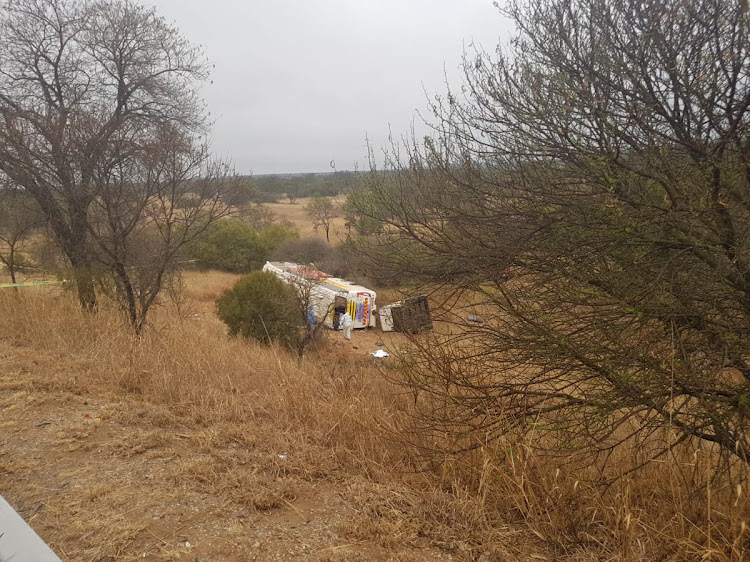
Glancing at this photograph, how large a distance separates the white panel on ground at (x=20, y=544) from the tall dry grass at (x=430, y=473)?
1.52 metres

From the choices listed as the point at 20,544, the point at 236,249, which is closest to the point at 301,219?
Result: the point at 236,249

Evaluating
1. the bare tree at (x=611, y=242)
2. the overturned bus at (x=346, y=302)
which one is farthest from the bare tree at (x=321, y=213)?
the bare tree at (x=611, y=242)

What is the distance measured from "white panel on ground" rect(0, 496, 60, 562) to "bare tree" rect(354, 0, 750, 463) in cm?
249

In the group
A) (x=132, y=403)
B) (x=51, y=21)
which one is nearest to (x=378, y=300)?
(x=51, y=21)

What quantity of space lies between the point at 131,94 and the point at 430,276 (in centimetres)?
892

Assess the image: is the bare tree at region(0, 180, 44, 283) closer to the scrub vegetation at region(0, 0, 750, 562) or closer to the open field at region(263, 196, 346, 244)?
the scrub vegetation at region(0, 0, 750, 562)

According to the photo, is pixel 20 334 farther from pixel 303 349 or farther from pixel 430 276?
pixel 303 349

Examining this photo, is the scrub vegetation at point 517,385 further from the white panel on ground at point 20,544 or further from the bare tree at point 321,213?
the bare tree at point 321,213

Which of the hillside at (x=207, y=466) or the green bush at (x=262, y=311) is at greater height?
the hillside at (x=207, y=466)

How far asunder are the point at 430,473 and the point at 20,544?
2332mm

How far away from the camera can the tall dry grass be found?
2535 millimetres

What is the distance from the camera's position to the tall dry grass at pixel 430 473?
254 centimetres

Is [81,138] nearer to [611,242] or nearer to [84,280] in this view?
[84,280]

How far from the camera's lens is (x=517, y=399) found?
3602mm
